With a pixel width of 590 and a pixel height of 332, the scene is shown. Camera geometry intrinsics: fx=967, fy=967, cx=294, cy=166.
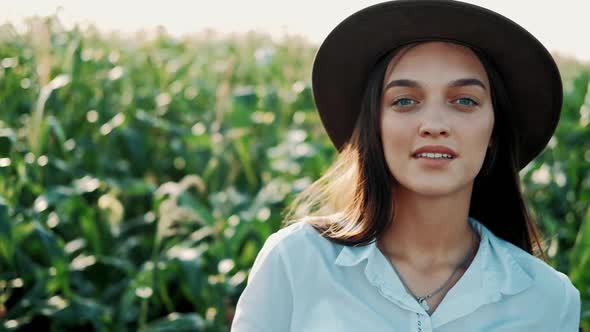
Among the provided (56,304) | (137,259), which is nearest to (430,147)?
(56,304)

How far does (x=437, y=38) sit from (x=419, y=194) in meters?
0.33

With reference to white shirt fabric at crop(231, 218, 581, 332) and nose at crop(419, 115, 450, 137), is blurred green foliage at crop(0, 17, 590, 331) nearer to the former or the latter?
white shirt fabric at crop(231, 218, 581, 332)

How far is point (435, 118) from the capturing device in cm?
191

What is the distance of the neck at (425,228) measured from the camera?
6.86 feet

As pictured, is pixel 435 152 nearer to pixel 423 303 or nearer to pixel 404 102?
pixel 404 102

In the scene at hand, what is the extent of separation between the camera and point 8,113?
436 cm

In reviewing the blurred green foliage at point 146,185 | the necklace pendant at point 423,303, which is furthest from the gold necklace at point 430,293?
the blurred green foliage at point 146,185

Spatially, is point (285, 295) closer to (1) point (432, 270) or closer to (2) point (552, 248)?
(1) point (432, 270)

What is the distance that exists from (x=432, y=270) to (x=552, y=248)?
1879 mm

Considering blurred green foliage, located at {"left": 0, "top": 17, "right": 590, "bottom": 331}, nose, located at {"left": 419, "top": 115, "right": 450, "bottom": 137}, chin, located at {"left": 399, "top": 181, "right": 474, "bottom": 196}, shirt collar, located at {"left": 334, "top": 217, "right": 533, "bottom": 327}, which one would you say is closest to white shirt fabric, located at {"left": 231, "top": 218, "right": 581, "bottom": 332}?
shirt collar, located at {"left": 334, "top": 217, "right": 533, "bottom": 327}

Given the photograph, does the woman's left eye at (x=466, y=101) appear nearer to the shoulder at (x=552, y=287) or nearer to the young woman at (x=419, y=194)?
the young woman at (x=419, y=194)

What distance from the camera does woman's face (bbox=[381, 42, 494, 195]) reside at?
1922mm

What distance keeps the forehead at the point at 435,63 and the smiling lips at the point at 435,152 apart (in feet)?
0.49

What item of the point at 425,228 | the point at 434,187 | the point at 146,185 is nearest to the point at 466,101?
the point at 434,187
